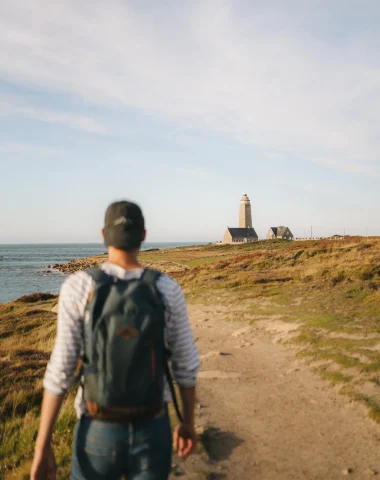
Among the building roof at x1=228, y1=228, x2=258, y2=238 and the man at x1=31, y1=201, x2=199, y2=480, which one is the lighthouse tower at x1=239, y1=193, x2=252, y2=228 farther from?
the man at x1=31, y1=201, x2=199, y2=480

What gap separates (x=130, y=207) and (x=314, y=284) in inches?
653

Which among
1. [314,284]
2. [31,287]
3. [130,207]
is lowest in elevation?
[31,287]

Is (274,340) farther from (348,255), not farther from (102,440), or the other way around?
(348,255)

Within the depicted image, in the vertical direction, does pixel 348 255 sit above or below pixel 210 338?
above

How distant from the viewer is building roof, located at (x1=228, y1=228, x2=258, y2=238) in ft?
408

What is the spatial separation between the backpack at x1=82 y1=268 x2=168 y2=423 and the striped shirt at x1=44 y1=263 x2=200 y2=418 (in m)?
0.07

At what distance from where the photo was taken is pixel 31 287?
47875 mm

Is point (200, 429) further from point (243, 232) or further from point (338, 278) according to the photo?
point (243, 232)

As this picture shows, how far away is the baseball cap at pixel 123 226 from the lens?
278cm

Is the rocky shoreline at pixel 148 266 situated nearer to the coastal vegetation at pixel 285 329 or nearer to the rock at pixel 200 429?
the coastal vegetation at pixel 285 329

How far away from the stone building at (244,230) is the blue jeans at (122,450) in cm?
12039

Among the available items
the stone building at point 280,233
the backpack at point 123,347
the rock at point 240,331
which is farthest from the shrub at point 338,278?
the stone building at point 280,233

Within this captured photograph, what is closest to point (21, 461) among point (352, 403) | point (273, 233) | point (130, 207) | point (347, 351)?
point (130, 207)

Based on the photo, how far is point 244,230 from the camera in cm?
12781
